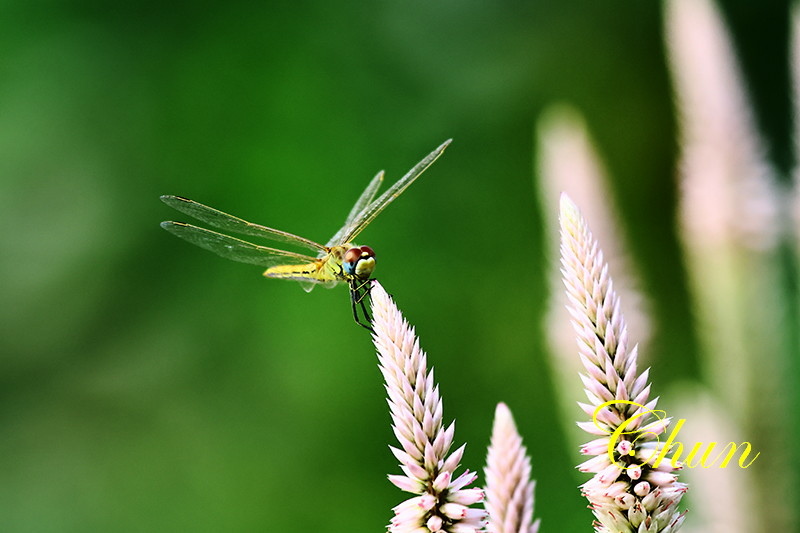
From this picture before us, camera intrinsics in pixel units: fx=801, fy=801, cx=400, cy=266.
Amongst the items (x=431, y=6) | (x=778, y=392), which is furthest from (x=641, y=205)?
(x=778, y=392)

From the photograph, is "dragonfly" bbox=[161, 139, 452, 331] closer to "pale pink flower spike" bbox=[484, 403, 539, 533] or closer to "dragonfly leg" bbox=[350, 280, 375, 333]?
"dragonfly leg" bbox=[350, 280, 375, 333]

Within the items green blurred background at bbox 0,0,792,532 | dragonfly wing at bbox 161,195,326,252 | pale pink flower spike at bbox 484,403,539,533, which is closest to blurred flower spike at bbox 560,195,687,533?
pale pink flower spike at bbox 484,403,539,533

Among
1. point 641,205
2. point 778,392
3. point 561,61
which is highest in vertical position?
point 561,61

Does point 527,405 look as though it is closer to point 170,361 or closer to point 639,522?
point 170,361

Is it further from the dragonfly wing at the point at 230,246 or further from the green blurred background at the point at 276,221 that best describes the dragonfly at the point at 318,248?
the green blurred background at the point at 276,221

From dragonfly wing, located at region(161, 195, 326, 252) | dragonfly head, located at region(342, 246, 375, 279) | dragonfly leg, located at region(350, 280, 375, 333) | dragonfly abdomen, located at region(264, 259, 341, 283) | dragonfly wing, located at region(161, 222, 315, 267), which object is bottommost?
dragonfly leg, located at region(350, 280, 375, 333)

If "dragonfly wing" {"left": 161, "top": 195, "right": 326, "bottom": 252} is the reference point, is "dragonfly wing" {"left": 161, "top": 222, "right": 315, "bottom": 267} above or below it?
below
